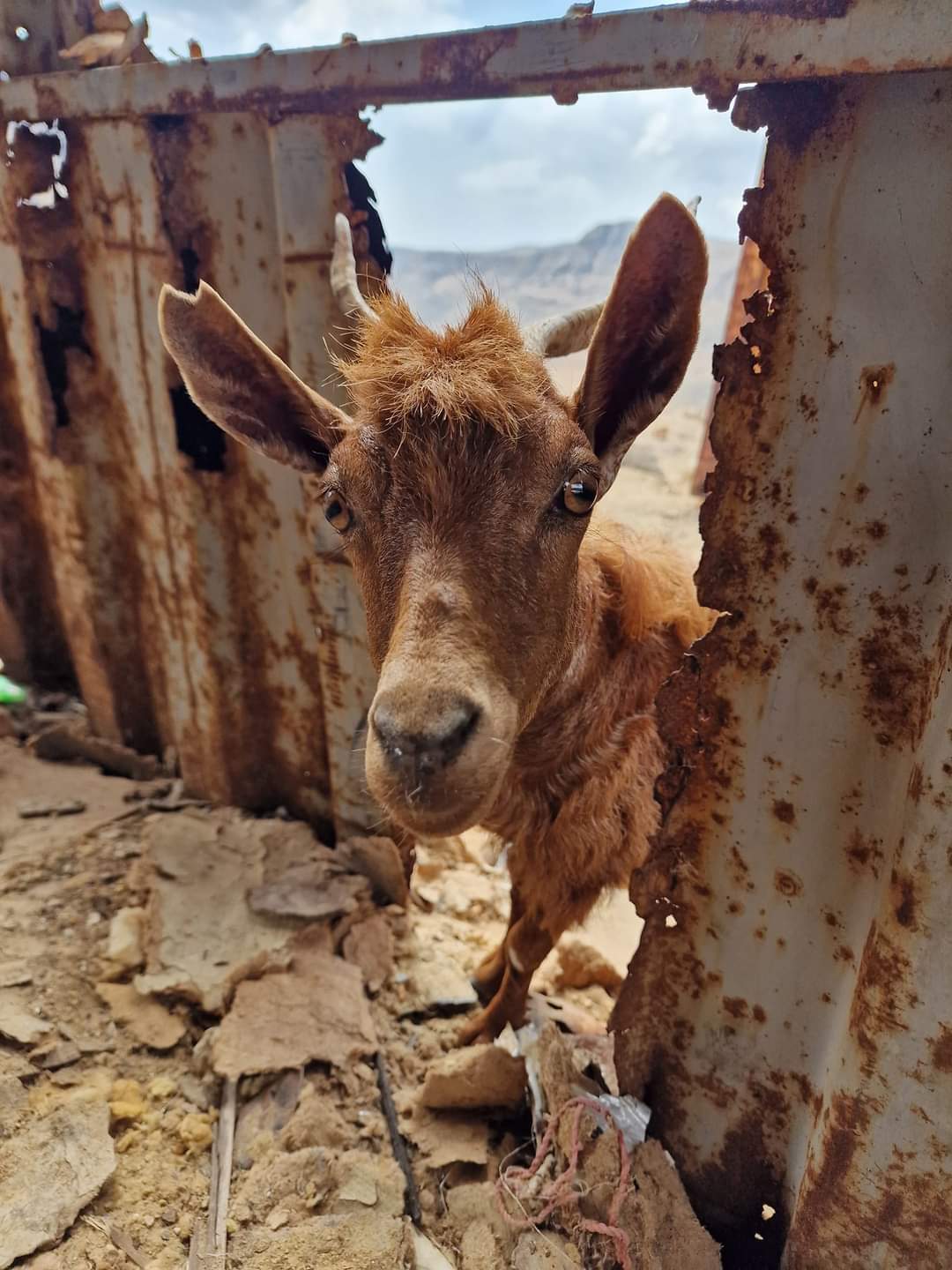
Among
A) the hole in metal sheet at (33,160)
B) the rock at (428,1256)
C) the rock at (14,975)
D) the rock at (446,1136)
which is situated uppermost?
the hole in metal sheet at (33,160)

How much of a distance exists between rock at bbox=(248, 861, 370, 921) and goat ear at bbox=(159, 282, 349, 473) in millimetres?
2026

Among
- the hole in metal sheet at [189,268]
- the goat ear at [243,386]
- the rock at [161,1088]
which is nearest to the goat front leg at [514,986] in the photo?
the rock at [161,1088]

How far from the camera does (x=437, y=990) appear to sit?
3334 mm

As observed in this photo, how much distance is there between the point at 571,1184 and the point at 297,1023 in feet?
3.92

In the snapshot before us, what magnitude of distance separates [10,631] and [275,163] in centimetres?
366

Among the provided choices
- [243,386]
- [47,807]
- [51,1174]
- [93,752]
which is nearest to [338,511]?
[243,386]

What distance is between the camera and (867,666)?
166 centimetres

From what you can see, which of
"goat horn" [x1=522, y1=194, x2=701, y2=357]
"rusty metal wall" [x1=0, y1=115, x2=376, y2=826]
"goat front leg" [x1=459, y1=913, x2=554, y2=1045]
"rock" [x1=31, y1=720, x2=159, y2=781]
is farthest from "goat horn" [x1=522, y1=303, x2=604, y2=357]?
"rock" [x1=31, y1=720, x2=159, y2=781]

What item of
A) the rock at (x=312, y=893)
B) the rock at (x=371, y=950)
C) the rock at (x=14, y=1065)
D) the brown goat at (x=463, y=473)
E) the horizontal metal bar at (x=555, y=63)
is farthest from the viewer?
the rock at (x=312, y=893)

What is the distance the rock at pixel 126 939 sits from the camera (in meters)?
3.07

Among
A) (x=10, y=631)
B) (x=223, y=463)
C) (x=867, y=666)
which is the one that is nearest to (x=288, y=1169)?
(x=867, y=666)

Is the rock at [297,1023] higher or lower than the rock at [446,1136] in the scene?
higher

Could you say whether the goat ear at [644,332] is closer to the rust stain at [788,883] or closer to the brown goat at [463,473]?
the brown goat at [463,473]

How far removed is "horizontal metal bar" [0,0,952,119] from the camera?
1366 mm
